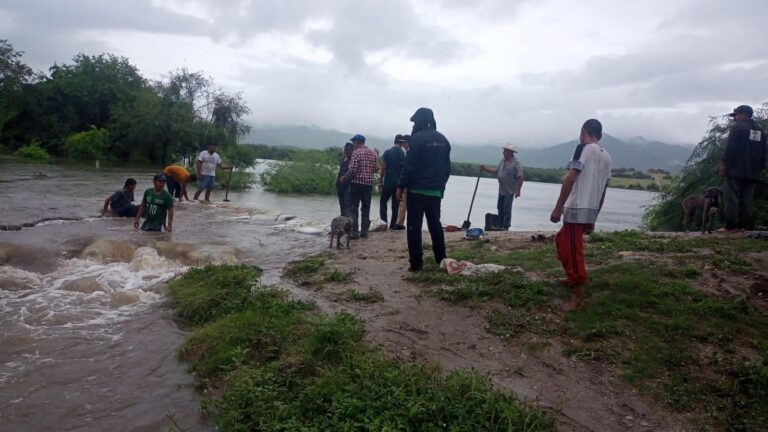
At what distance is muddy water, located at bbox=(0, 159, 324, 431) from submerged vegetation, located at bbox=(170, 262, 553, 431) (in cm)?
29

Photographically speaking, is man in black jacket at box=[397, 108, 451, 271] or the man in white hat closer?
man in black jacket at box=[397, 108, 451, 271]

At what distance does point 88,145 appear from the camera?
39.5 meters

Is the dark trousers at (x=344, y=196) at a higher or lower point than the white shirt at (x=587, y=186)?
lower

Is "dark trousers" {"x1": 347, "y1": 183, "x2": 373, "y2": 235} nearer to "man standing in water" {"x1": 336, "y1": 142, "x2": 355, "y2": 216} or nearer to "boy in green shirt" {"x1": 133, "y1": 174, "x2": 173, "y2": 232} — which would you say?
"man standing in water" {"x1": 336, "y1": 142, "x2": 355, "y2": 216}

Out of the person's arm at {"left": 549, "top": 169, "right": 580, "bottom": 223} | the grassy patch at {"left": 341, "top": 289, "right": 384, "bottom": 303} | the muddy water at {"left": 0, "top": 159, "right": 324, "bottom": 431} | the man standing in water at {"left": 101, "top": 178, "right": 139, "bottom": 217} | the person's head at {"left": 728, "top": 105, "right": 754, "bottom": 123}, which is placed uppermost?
the person's head at {"left": 728, "top": 105, "right": 754, "bottom": 123}

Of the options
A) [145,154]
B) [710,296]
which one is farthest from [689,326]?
[145,154]

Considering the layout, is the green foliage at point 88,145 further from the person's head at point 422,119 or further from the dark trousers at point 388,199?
the person's head at point 422,119

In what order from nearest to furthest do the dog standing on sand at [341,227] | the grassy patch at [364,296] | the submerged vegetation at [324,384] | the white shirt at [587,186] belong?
the submerged vegetation at [324,384] < the white shirt at [587,186] < the grassy patch at [364,296] < the dog standing on sand at [341,227]

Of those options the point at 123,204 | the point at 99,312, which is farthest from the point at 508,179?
the point at 123,204

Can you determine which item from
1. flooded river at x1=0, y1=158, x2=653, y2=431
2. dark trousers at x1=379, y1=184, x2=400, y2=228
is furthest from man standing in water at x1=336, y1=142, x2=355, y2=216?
flooded river at x1=0, y1=158, x2=653, y2=431

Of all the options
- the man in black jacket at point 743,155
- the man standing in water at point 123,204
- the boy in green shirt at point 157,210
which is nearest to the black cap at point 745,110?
the man in black jacket at point 743,155

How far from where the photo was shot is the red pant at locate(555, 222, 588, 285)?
4.93 meters

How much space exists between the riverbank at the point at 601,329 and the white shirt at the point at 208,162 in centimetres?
957

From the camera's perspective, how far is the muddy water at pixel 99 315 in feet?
11.1
